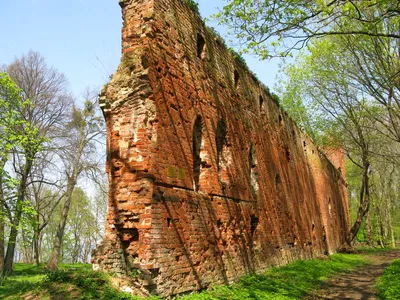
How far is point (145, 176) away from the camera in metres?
7.00

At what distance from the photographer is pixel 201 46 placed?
10234mm

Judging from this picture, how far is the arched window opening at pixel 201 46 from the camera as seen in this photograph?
32.9 feet

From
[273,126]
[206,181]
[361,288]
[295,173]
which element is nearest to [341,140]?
[295,173]

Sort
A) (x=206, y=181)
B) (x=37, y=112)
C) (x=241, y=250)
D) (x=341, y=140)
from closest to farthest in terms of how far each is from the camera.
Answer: (x=206, y=181), (x=241, y=250), (x=37, y=112), (x=341, y=140)

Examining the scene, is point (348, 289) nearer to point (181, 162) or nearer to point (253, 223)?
point (253, 223)

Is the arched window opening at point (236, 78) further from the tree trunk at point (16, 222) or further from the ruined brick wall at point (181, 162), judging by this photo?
the tree trunk at point (16, 222)

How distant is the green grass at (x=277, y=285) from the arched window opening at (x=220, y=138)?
3.28 metres

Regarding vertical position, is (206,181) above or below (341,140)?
below

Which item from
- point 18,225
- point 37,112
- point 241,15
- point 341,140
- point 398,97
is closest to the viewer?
point 241,15

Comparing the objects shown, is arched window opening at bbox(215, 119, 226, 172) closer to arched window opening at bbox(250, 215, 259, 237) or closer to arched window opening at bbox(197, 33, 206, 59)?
arched window opening at bbox(197, 33, 206, 59)

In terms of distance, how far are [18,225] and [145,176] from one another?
410 inches

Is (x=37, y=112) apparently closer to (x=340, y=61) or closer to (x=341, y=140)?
(x=340, y=61)

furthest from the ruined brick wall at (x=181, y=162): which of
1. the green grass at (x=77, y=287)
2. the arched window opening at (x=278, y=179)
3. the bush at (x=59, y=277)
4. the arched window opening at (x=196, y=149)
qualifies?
the arched window opening at (x=278, y=179)

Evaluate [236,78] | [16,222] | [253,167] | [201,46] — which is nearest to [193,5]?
[201,46]
